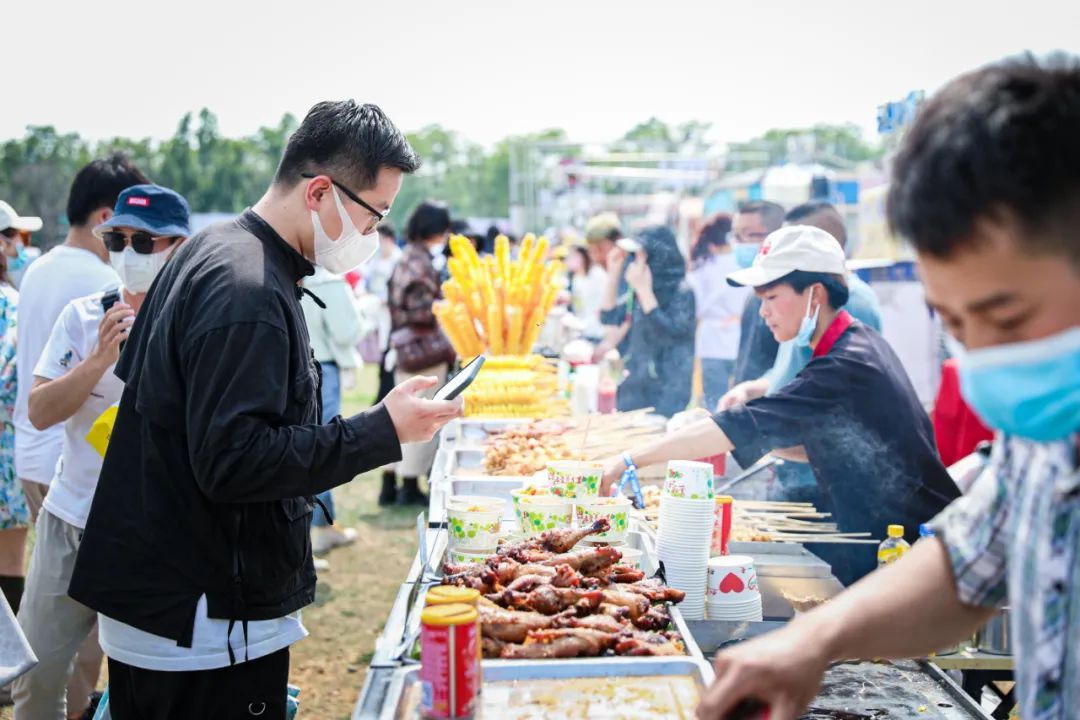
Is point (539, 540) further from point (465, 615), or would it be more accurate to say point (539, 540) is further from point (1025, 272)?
point (1025, 272)

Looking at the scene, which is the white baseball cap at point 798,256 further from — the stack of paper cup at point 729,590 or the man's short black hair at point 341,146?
the man's short black hair at point 341,146

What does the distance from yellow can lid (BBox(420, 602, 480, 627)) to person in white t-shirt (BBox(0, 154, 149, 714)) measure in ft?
9.25

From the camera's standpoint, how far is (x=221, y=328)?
2117 millimetres

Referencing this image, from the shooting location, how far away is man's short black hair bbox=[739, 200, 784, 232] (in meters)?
6.70

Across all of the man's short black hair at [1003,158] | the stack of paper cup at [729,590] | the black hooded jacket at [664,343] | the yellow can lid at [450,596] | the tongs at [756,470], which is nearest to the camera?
the man's short black hair at [1003,158]

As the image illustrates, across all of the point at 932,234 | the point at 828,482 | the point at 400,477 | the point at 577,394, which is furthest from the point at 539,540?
the point at 400,477

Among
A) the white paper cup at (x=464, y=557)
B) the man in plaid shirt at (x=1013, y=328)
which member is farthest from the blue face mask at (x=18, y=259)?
the man in plaid shirt at (x=1013, y=328)

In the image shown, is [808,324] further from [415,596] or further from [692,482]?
[415,596]

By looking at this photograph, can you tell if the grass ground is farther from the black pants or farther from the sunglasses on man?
the sunglasses on man

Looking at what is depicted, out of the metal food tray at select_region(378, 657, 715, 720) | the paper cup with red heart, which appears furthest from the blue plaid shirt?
the paper cup with red heart

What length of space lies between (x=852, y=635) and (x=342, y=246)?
1.69 m

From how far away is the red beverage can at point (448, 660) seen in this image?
5.49ft

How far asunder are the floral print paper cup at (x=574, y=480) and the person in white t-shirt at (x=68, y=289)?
2.12 meters

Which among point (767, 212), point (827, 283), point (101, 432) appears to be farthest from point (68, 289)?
point (767, 212)
